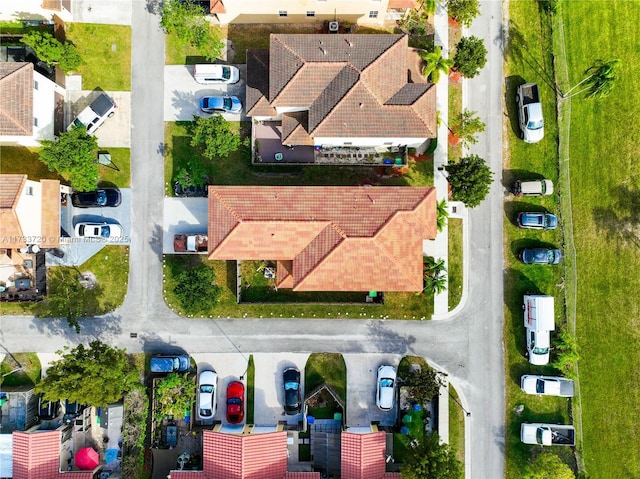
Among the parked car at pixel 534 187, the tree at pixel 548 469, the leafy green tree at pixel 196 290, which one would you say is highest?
the parked car at pixel 534 187

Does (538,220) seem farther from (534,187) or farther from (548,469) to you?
(548,469)

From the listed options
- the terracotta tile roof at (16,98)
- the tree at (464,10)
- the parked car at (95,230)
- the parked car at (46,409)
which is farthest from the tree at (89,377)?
the tree at (464,10)

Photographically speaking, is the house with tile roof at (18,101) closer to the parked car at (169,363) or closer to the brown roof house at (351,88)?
the brown roof house at (351,88)

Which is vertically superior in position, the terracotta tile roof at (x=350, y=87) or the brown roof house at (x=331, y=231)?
the terracotta tile roof at (x=350, y=87)

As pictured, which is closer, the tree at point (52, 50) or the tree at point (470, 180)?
the tree at point (470, 180)

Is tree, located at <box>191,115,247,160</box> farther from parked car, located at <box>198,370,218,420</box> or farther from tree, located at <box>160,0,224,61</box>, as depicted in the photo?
parked car, located at <box>198,370,218,420</box>

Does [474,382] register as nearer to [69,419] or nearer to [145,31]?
[69,419]


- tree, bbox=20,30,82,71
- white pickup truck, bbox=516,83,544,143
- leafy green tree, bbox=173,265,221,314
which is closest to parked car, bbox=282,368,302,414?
leafy green tree, bbox=173,265,221,314

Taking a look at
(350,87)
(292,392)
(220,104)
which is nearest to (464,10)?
(350,87)
